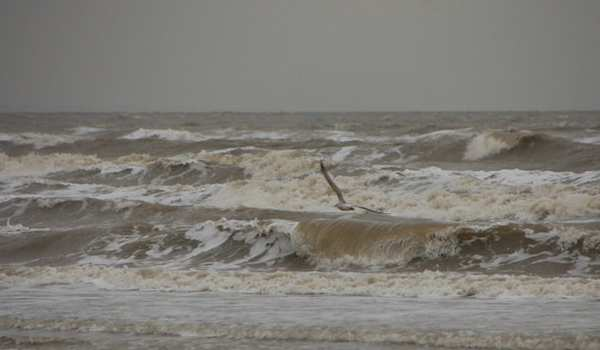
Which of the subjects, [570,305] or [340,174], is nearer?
[570,305]

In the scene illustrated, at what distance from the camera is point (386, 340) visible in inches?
362

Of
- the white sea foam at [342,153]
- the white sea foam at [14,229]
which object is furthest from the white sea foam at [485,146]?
the white sea foam at [14,229]

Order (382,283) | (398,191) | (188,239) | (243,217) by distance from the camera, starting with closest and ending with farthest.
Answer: (382,283)
(188,239)
(243,217)
(398,191)

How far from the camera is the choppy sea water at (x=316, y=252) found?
9836 millimetres

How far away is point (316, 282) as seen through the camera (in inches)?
513

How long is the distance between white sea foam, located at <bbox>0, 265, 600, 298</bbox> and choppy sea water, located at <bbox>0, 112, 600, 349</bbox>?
4 cm

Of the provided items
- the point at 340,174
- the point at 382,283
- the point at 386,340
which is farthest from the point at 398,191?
the point at 386,340

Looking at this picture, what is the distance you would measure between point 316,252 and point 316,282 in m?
2.59

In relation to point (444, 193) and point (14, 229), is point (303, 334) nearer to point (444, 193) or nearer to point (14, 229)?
point (444, 193)

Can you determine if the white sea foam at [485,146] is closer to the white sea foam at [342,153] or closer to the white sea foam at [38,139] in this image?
the white sea foam at [342,153]

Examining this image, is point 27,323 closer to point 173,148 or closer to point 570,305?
point 570,305

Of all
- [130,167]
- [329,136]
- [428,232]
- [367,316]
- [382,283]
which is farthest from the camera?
[329,136]

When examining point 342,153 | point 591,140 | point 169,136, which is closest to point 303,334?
point 591,140

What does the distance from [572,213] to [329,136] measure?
983 inches
